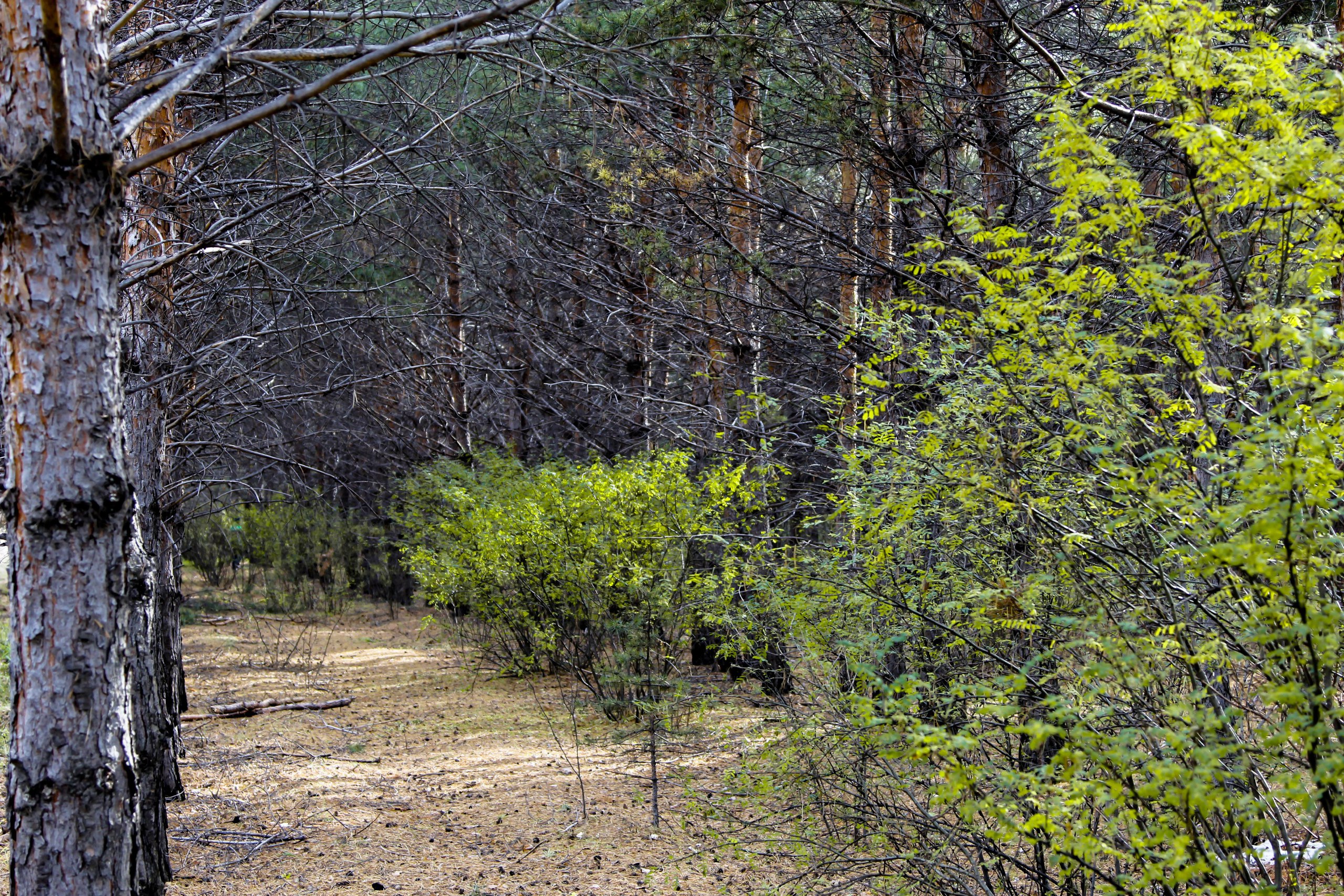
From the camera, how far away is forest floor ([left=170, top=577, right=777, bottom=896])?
224 inches

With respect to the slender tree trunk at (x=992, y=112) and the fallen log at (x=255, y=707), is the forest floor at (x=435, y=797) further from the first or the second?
the slender tree trunk at (x=992, y=112)

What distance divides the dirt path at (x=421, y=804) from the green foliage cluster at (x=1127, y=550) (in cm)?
121

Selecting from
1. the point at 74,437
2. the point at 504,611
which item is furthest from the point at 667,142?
the point at 504,611

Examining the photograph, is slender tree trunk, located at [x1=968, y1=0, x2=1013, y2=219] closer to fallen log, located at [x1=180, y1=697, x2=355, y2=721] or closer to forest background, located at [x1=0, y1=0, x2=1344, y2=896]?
forest background, located at [x1=0, y1=0, x2=1344, y2=896]

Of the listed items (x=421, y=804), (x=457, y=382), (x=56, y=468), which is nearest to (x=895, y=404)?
(x=56, y=468)

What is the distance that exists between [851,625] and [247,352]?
6.39 m

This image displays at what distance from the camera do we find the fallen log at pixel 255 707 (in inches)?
366

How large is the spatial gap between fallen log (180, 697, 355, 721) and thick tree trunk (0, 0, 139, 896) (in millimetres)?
Result: 6708

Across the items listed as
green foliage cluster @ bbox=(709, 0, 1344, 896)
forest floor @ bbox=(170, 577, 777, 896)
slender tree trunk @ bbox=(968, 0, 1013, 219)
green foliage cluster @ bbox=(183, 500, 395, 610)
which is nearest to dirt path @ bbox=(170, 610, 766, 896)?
forest floor @ bbox=(170, 577, 777, 896)

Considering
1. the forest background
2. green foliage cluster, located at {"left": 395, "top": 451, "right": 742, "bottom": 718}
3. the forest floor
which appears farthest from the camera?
green foliage cluster, located at {"left": 395, "top": 451, "right": 742, "bottom": 718}

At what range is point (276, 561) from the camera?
675 inches

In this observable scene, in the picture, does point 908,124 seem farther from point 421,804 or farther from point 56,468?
point 421,804

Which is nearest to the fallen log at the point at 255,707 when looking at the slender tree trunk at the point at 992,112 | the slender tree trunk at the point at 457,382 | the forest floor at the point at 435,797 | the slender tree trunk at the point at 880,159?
the forest floor at the point at 435,797

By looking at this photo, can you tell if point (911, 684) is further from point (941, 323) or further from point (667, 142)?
point (667, 142)
